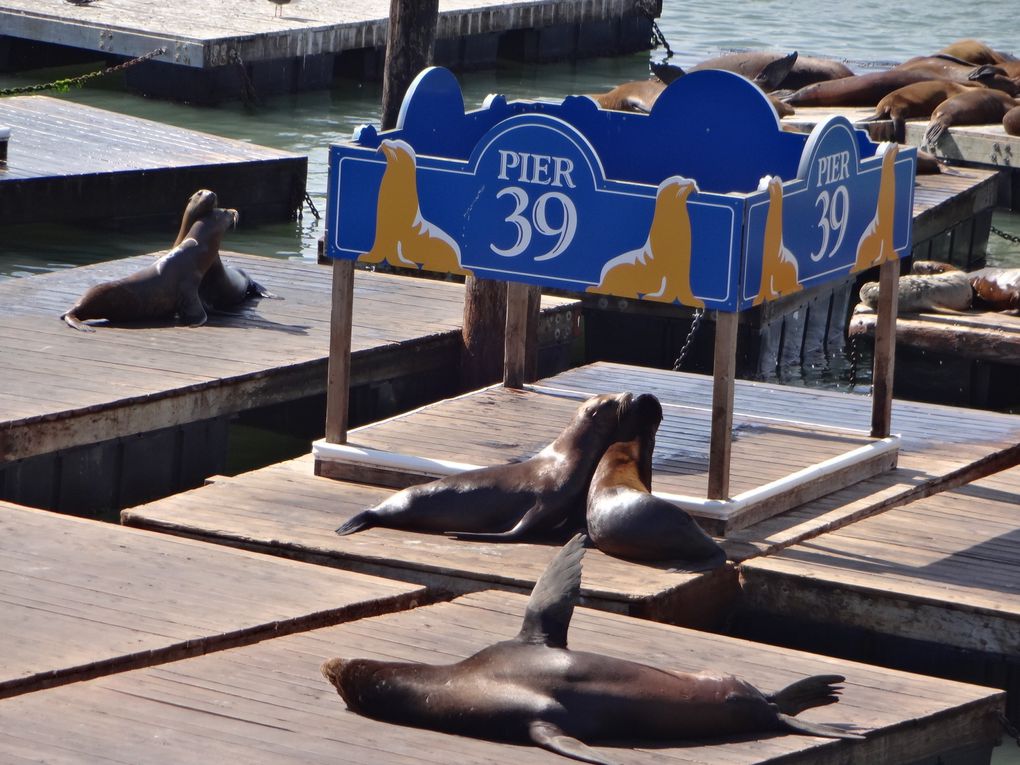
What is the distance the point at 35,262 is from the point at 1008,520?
24.1 ft

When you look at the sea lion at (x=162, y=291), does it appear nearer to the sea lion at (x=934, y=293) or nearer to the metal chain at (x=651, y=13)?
the sea lion at (x=934, y=293)

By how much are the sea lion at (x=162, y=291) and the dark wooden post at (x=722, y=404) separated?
3.49 metres

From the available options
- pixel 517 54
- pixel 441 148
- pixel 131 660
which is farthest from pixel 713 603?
pixel 517 54

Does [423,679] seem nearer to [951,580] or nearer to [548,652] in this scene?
[548,652]

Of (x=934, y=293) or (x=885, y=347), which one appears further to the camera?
(x=934, y=293)

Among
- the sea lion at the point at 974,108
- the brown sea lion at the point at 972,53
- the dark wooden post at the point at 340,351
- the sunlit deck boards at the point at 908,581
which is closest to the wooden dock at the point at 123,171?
the sea lion at the point at 974,108

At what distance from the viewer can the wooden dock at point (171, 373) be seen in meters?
7.01

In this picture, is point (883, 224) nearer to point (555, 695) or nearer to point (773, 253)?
point (773, 253)

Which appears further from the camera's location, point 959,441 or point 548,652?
point 959,441

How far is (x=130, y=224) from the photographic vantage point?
12.8 meters

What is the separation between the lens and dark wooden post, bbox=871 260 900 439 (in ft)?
22.0

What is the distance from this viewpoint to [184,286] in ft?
28.3

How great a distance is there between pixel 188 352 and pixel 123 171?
476 cm

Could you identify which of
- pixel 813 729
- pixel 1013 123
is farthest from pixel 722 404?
pixel 1013 123
